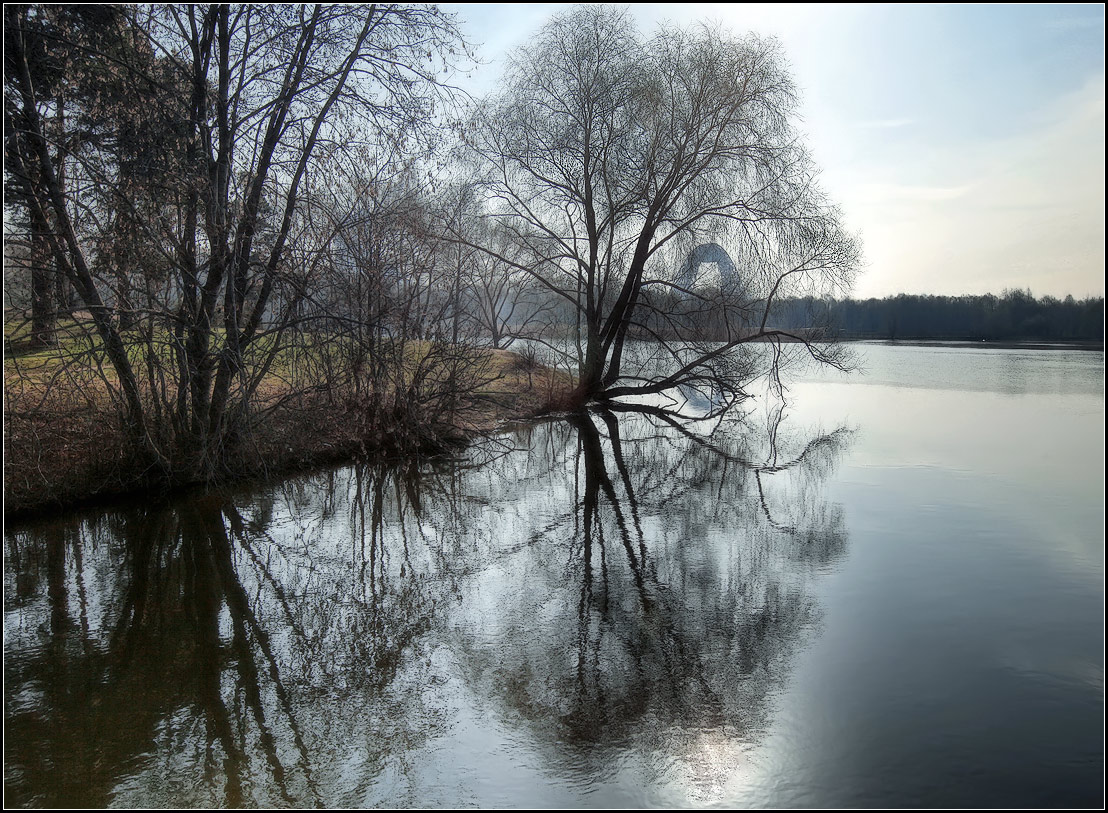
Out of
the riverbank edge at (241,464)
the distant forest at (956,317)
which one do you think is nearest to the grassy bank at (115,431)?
the riverbank edge at (241,464)

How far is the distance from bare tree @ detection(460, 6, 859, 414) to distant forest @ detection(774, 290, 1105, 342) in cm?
136

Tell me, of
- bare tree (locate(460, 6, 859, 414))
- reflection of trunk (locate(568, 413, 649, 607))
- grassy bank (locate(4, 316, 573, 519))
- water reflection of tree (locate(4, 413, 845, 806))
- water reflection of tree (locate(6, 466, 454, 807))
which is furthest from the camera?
bare tree (locate(460, 6, 859, 414))

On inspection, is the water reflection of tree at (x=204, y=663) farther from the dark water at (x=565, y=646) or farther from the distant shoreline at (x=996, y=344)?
the distant shoreline at (x=996, y=344)

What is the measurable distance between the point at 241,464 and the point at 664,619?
629 cm

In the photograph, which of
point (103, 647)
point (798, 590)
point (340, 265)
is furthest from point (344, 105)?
point (798, 590)

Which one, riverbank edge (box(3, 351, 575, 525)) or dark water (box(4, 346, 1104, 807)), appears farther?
riverbank edge (box(3, 351, 575, 525))

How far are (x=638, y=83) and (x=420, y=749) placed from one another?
17181 mm

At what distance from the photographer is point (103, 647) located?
5.30m

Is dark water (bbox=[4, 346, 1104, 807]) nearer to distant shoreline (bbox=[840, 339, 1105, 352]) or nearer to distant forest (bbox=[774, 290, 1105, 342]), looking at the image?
distant forest (bbox=[774, 290, 1105, 342])

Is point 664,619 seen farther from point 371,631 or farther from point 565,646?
point 371,631

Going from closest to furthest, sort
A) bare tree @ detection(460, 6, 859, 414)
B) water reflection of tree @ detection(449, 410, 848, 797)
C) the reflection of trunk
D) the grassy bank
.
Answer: water reflection of tree @ detection(449, 410, 848, 797) → the reflection of trunk → the grassy bank → bare tree @ detection(460, 6, 859, 414)

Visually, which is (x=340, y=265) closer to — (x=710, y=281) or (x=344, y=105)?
(x=344, y=105)

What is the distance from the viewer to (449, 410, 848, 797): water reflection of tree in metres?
4.26

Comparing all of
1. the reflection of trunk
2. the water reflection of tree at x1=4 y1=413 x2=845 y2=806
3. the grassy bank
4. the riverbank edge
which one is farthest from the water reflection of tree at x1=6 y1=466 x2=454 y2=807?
the reflection of trunk
